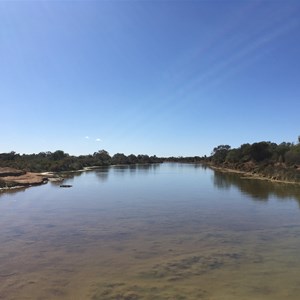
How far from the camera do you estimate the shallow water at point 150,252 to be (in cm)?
1018

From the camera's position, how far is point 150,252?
14.2 m

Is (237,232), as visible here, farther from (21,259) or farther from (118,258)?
(21,259)

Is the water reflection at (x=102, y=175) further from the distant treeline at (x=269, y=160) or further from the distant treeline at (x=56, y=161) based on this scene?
the distant treeline at (x=269, y=160)

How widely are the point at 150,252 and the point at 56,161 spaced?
296 feet

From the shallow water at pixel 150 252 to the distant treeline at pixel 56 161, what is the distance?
2177 inches

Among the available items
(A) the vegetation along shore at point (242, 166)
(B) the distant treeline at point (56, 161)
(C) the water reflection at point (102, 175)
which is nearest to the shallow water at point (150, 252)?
(A) the vegetation along shore at point (242, 166)

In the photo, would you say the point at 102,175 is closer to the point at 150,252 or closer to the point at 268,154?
the point at 268,154

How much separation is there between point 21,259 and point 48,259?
3.20ft

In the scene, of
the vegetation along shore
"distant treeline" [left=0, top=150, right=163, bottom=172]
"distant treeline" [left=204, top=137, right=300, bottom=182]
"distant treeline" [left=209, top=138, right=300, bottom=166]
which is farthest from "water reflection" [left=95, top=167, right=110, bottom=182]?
"distant treeline" [left=209, top=138, right=300, bottom=166]

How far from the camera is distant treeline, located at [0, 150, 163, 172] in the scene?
266 feet

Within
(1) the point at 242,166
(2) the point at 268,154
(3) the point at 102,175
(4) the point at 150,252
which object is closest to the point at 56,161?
(3) the point at 102,175

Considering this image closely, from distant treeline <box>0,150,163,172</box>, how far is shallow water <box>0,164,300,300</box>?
55.3 meters

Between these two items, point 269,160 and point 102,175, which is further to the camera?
point 269,160

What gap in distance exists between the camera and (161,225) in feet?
65.4
